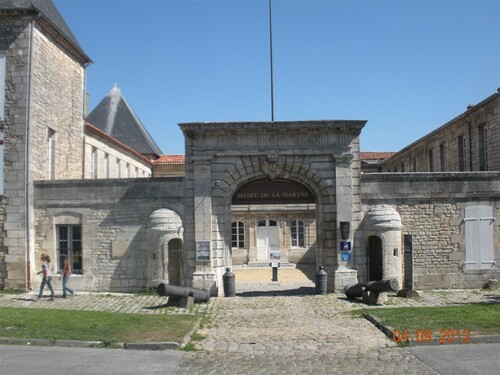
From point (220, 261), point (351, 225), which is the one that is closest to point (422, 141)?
point (351, 225)

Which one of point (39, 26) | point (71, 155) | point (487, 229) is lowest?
point (487, 229)

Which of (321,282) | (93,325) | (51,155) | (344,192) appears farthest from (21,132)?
(321,282)

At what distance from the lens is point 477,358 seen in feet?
24.8

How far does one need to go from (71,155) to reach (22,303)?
21.1ft

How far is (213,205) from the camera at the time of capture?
15078 mm

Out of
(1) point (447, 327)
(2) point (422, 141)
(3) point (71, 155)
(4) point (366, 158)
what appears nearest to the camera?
(1) point (447, 327)

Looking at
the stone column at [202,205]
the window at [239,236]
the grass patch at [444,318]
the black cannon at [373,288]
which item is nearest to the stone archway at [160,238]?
the stone column at [202,205]

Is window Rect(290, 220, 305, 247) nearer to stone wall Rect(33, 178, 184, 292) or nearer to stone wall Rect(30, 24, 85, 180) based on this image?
stone wall Rect(30, 24, 85, 180)

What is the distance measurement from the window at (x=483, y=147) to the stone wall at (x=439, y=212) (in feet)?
12.0

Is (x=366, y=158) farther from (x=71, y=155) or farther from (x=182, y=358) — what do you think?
(x=182, y=358)

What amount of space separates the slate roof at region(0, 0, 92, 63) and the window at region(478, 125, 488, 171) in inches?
567

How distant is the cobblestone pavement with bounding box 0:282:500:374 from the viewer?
747cm

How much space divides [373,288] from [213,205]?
494 cm

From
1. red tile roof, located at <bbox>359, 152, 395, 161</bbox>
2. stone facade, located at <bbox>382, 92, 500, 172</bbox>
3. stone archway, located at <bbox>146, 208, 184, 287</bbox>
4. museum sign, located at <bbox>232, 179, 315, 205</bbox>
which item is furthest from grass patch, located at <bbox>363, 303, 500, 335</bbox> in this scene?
red tile roof, located at <bbox>359, 152, 395, 161</bbox>
